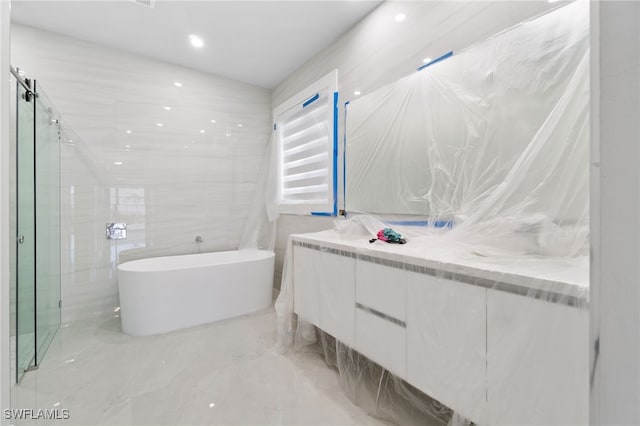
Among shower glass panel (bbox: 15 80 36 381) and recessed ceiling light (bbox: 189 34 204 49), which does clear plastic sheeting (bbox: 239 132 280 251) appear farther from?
shower glass panel (bbox: 15 80 36 381)

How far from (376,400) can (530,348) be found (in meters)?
0.86

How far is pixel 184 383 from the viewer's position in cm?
158

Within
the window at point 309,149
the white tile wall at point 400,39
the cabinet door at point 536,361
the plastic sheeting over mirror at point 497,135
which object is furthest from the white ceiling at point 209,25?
the cabinet door at point 536,361

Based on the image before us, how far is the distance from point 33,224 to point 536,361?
2.76m

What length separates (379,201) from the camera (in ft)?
6.36

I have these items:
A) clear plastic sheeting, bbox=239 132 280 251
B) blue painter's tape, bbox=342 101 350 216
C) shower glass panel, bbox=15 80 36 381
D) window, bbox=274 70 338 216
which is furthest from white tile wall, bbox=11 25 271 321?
blue painter's tape, bbox=342 101 350 216

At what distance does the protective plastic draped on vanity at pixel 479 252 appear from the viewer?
2.71 ft

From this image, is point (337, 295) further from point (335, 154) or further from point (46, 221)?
point (46, 221)

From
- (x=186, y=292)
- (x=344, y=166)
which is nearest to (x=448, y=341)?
(x=344, y=166)

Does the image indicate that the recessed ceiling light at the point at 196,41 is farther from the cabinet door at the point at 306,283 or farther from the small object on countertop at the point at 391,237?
the small object on countertop at the point at 391,237

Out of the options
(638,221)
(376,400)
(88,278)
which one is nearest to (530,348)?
(638,221)

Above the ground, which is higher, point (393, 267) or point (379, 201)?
point (379, 201)

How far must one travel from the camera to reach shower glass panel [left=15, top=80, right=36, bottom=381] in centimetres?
167

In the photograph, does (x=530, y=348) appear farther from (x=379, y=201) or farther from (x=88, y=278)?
(x=88, y=278)
